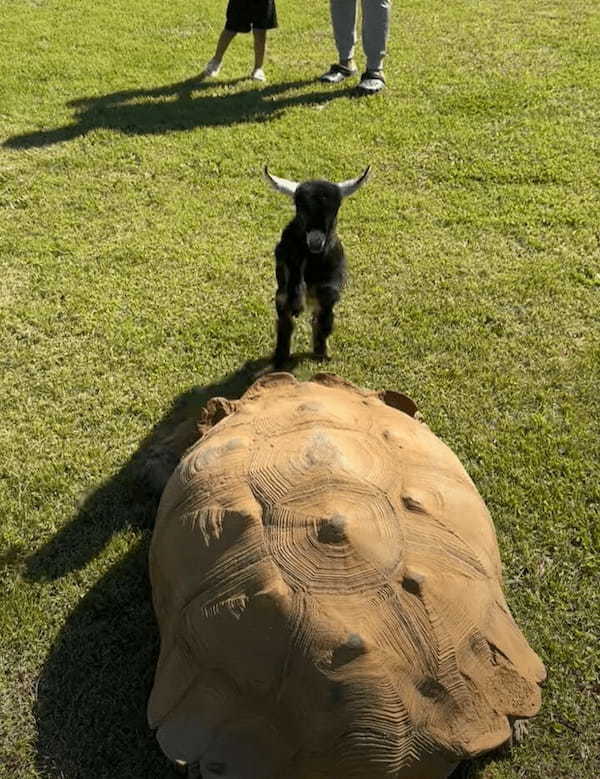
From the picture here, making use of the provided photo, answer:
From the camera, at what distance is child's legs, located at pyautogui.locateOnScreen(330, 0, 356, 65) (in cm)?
830

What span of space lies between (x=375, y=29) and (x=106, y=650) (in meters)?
7.47

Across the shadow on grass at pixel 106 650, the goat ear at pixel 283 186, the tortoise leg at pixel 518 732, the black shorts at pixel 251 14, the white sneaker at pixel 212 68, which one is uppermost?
the black shorts at pixel 251 14

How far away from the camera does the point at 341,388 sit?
11.5 feet

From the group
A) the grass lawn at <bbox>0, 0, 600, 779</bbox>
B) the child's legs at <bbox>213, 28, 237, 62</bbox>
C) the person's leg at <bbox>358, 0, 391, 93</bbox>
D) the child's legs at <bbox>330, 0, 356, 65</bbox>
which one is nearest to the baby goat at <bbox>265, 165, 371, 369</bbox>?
the grass lawn at <bbox>0, 0, 600, 779</bbox>

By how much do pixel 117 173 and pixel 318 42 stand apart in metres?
4.38

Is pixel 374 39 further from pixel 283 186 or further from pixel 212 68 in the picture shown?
pixel 283 186

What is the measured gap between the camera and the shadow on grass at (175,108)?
7680 millimetres

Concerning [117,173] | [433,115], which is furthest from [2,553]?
[433,115]

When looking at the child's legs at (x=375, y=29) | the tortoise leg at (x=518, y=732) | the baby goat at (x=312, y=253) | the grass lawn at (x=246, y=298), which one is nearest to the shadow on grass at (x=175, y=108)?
the grass lawn at (x=246, y=298)

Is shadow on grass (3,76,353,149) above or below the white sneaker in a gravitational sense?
below

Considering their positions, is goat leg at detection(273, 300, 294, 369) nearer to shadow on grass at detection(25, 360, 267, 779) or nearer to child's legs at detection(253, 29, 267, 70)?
shadow on grass at detection(25, 360, 267, 779)

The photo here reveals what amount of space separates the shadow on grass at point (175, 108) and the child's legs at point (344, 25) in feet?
1.74

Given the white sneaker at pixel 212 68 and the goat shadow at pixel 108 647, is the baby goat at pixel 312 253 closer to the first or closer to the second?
the goat shadow at pixel 108 647

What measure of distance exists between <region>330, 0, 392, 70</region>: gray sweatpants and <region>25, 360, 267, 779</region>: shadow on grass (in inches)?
235
